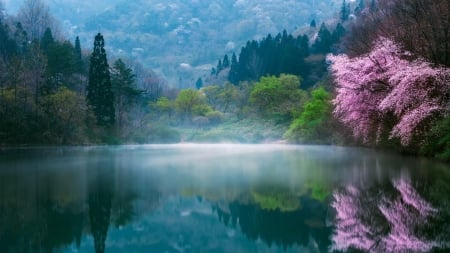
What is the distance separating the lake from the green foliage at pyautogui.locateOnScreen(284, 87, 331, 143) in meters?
39.9

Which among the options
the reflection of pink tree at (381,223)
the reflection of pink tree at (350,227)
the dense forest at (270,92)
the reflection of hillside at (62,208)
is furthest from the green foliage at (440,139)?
the reflection of hillside at (62,208)

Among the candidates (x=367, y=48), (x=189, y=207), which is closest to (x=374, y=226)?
(x=189, y=207)

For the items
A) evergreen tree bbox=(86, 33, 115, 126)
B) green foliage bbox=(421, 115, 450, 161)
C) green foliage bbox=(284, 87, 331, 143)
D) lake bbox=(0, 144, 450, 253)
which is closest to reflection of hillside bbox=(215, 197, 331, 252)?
lake bbox=(0, 144, 450, 253)

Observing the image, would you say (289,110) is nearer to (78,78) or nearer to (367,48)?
(78,78)

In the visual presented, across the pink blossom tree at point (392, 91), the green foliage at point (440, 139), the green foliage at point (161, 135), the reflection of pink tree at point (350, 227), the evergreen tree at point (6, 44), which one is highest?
the evergreen tree at point (6, 44)

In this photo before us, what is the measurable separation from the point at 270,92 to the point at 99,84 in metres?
33.9

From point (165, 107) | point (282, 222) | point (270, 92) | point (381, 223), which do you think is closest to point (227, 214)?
point (282, 222)

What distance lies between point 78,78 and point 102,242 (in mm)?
58146

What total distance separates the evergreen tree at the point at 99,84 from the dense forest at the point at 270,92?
11 cm

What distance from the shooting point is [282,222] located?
26.6 feet

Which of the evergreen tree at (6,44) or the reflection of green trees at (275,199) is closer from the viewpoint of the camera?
the reflection of green trees at (275,199)

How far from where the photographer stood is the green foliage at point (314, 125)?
54375 mm

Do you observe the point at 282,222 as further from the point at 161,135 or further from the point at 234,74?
the point at 234,74

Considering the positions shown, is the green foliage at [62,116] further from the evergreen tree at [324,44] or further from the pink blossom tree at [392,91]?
the evergreen tree at [324,44]
